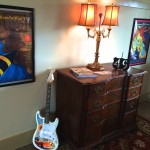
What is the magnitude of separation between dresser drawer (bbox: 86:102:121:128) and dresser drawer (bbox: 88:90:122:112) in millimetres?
52

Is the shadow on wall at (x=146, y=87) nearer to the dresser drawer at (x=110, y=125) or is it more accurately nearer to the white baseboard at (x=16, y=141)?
the dresser drawer at (x=110, y=125)

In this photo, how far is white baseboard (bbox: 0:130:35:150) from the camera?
192 cm

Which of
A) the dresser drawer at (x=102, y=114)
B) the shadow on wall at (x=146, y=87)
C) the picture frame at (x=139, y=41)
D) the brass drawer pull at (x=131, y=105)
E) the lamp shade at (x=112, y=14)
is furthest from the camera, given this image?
the shadow on wall at (x=146, y=87)

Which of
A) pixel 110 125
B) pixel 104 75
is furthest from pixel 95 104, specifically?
pixel 110 125

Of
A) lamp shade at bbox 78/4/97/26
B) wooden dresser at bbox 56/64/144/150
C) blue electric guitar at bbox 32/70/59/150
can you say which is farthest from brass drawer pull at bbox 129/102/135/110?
lamp shade at bbox 78/4/97/26

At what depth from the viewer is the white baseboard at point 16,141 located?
1.92 metres

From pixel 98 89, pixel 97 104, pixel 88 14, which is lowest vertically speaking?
pixel 97 104

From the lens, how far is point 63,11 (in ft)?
6.40

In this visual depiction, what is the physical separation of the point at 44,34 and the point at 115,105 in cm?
110

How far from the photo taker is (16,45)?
1.73 metres

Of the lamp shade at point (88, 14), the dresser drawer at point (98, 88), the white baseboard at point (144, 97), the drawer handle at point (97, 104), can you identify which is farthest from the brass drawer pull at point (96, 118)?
the white baseboard at point (144, 97)

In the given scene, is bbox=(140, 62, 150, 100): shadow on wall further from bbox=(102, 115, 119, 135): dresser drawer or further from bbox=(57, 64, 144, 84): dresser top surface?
bbox=(102, 115, 119, 135): dresser drawer

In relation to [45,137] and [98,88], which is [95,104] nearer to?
[98,88]

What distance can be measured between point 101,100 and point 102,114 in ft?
0.59
